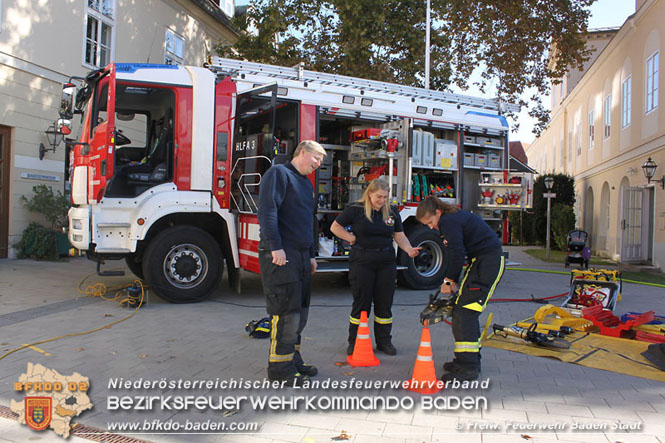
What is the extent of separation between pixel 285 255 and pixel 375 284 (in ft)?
4.58

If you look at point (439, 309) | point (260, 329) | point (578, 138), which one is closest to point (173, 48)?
point (260, 329)

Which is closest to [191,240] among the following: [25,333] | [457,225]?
[25,333]

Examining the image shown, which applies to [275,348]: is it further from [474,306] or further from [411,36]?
[411,36]

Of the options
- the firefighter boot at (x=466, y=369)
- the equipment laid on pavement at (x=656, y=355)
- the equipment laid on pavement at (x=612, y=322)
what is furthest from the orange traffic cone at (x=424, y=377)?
the equipment laid on pavement at (x=612, y=322)

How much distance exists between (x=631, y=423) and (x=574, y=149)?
26.2m

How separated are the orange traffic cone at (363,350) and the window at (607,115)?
18652 mm

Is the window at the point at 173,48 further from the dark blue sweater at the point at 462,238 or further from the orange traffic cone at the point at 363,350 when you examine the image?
the dark blue sweater at the point at 462,238

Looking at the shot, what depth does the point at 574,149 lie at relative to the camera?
2712 cm

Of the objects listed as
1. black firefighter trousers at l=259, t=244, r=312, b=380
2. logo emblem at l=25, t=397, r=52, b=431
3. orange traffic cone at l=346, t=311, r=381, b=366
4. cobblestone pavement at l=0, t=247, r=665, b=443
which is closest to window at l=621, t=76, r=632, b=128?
cobblestone pavement at l=0, t=247, r=665, b=443

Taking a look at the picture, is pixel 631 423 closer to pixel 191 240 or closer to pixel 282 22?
pixel 191 240

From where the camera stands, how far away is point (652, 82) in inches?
593

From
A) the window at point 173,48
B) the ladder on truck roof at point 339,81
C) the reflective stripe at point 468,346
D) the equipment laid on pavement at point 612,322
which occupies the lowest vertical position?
the equipment laid on pavement at point 612,322

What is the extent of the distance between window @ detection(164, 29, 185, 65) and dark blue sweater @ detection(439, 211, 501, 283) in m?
14.6

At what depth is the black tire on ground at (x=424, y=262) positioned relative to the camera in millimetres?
9070
